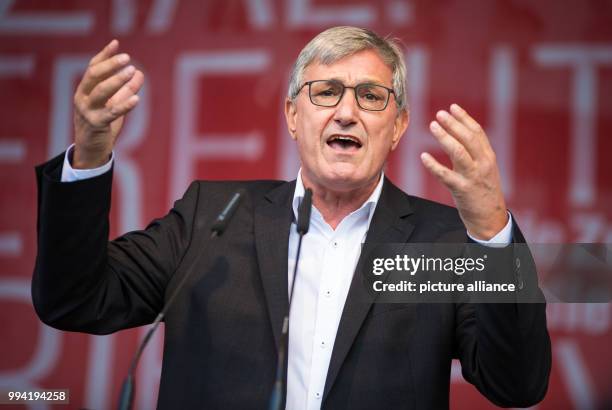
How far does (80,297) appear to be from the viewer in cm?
203

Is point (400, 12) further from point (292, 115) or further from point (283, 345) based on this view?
point (283, 345)

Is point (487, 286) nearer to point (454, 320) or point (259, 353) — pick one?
point (454, 320)

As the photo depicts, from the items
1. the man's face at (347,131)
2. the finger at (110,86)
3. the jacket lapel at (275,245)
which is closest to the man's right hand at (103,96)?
the finger at (110,86)

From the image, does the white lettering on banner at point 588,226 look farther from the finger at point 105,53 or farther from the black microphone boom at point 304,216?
the finger at point 105,53

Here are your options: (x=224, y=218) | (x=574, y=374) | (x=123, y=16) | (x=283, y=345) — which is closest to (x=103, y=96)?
(x=224, y=218)

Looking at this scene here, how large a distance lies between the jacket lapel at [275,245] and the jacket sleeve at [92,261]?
0.65 feet

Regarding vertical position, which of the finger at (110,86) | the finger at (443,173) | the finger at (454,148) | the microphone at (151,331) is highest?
the finger at (110,86)

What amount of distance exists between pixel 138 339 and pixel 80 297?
1.74m

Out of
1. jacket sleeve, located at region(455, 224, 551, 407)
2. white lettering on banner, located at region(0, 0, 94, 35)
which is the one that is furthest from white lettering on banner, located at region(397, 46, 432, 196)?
jacket sleeve, located at region(455, 224, 551, 407)

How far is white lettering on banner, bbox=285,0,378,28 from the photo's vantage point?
146 inches

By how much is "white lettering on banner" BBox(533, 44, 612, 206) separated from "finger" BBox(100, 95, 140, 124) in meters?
2.28

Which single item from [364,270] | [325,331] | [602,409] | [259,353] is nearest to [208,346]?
[259,353]

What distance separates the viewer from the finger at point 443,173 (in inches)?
69.9

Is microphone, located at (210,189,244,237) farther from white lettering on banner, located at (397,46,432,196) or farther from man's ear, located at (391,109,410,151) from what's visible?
white lettering on banner, located at (397,46,432,196)
